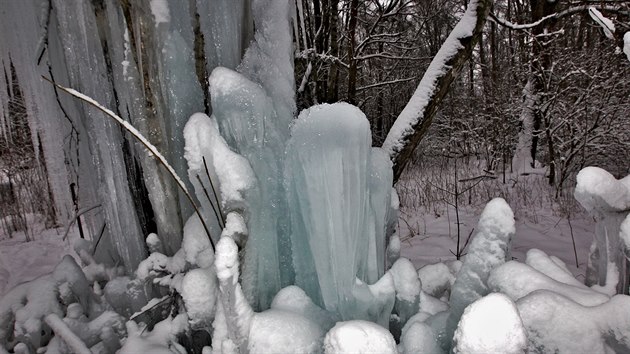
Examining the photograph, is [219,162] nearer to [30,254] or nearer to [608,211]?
[608,211]

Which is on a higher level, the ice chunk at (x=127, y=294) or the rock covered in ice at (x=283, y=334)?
the rock covered in ice at (x=283, y=334)

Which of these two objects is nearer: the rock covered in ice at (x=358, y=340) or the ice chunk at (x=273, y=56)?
the rock covered in ice at (x=358, y=340)

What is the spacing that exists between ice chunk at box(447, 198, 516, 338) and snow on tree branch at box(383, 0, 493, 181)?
93 centimetres

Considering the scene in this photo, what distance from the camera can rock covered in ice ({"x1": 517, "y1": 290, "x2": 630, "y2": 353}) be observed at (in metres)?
1.06

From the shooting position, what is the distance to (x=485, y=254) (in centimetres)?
133

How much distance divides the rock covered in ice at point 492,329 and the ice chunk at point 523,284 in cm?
36

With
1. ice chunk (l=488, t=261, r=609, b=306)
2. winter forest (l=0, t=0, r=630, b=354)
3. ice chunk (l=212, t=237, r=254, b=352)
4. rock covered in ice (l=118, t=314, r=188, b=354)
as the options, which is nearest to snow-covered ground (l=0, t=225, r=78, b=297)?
winter forest (l=0, t=0, r=630, b=354)

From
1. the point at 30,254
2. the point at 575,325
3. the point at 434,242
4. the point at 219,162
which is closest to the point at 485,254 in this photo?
the point at 575,325

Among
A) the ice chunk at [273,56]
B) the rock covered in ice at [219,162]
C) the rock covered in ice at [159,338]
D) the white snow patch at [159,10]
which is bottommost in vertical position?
the rock covered in ice at [159,338]

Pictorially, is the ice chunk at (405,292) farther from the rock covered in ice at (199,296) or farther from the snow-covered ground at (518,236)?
the snow-covered ground at (518,236)

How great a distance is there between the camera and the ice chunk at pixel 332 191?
1.18 metres

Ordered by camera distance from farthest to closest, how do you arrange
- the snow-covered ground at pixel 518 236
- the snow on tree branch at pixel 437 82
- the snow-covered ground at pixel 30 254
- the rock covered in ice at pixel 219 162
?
→ the snow-covered ground at pixel 30 254
the snow-covered ground at pixel 518 236
the snow on tree branch at pixel 437 82
the rock covered in ice at pixel 219 162

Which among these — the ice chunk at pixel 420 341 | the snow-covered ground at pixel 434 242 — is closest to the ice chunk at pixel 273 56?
the ice chunk at pixel 420 341

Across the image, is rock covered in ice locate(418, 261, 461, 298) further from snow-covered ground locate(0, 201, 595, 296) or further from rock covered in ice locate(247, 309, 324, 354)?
snow-covered ground locate(0, 201, 595, 296)
